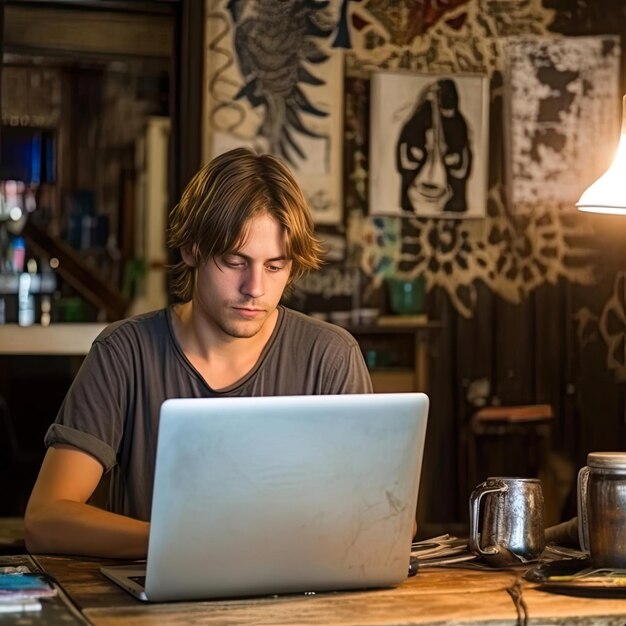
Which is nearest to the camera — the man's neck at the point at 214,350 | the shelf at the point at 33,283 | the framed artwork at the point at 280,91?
the man's neck at the point at 214,350

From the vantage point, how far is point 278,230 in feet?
8.00

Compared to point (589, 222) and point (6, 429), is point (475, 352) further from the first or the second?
point (6, 429)

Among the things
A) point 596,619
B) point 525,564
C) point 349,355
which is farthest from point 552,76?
point 596,619

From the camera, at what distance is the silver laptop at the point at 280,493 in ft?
5.41

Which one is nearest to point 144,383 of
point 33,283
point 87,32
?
point 87,32

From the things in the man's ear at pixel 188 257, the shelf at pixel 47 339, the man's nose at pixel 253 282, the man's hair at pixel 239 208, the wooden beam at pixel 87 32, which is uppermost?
the wooden beam at pixel 87 32

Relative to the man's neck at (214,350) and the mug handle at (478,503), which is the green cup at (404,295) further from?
the mug handle at (478,503)

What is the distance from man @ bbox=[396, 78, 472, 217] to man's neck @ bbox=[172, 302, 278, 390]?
2.46 m

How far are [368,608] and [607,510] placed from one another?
1.53ft

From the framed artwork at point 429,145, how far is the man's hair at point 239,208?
91.2 inches

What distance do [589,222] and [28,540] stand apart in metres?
3.36

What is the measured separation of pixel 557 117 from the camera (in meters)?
4.99

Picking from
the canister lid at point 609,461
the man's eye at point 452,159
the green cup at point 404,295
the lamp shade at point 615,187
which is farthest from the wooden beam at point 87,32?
the canister lid at point 609,461

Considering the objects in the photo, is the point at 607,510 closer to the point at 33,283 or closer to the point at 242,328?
the point at 242,328
